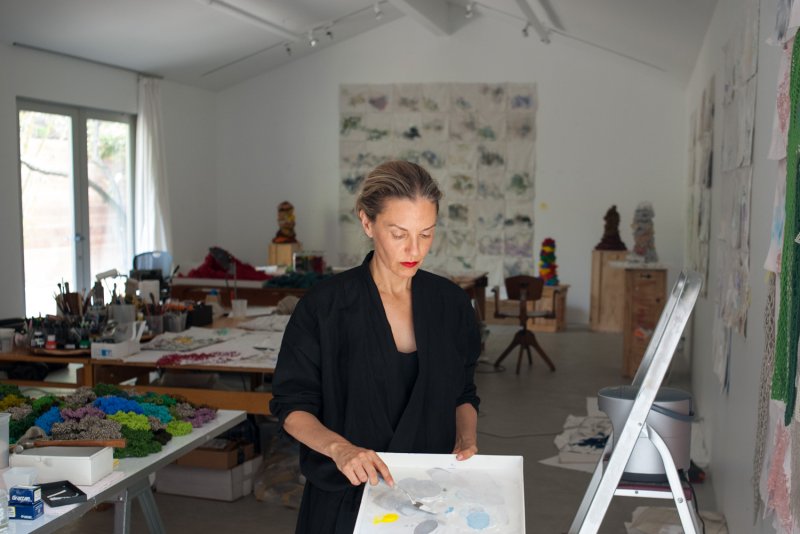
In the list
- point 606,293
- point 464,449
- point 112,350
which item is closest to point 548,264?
point 606,293

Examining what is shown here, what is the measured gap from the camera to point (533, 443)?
5.76 m

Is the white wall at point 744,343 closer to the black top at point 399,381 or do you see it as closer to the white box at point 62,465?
the black top at point 399,381

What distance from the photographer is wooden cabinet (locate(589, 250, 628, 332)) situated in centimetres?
1057

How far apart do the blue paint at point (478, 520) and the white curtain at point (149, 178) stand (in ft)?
30.5

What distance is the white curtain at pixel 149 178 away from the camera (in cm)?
1045

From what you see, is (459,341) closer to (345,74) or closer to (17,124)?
(17,124)

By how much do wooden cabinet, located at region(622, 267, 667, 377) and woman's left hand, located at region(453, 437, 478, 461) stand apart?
5.79m

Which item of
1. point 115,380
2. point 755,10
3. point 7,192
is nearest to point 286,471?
point 115,380

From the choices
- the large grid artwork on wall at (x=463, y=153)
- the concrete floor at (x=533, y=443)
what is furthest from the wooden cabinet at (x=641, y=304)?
the large grid artwork on wall at (x=463, y=153)

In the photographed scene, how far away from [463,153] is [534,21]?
2.39 meters

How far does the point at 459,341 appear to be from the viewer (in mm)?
2166

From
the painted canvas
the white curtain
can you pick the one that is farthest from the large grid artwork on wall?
the painted canvas

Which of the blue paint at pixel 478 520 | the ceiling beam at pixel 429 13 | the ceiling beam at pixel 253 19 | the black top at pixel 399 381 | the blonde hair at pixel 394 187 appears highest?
the ceiling beam at pixel 429 13

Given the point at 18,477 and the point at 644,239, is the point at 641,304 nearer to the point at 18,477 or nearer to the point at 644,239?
the point at 644,239
